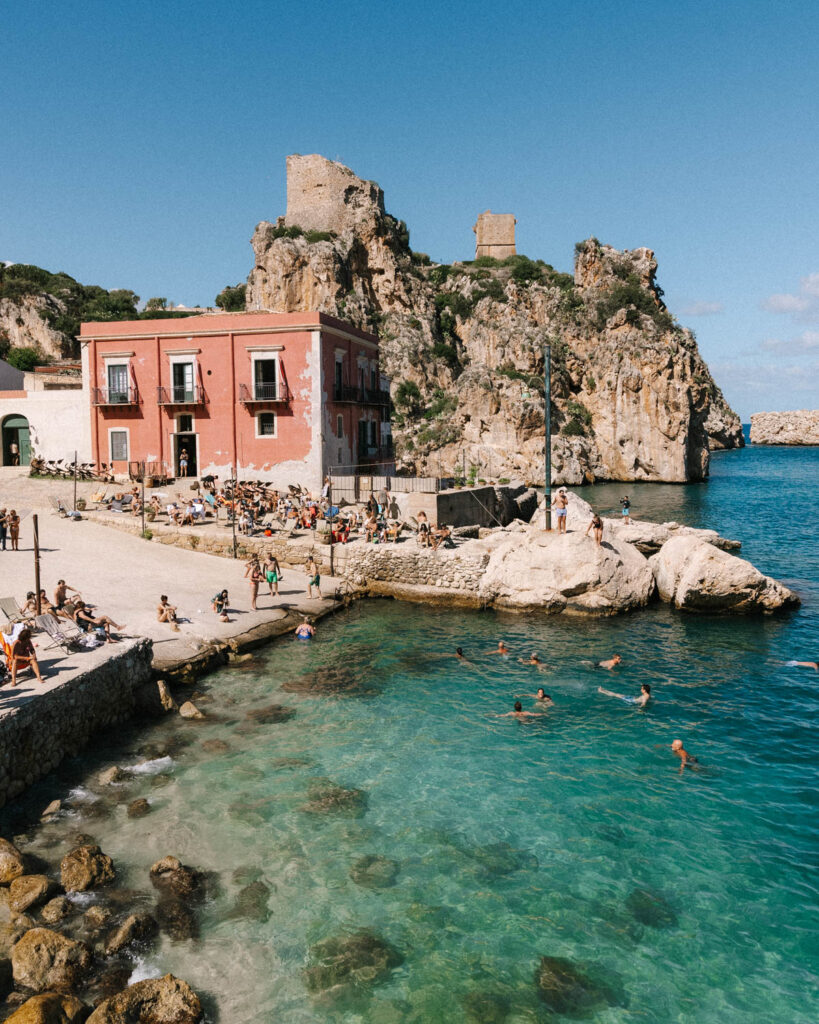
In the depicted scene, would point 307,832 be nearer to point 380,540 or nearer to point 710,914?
point 710,914

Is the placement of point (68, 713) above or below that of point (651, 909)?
above

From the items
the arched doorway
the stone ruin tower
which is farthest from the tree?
the arched doorway

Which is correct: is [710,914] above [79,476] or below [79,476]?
below

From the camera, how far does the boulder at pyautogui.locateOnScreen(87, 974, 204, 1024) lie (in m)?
6.91

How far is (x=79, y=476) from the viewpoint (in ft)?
107

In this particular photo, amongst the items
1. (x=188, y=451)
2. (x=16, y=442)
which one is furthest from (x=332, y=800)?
(x=16, y=442)

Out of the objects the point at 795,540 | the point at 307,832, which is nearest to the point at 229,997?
the point at 307,832

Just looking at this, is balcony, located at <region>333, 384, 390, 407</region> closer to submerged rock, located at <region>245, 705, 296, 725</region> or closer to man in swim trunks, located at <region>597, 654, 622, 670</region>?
man in swim trunks, located at <region>597, 654, 622, 670</region>

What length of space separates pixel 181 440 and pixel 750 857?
1161 inches

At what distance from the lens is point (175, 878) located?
9156 millimetres

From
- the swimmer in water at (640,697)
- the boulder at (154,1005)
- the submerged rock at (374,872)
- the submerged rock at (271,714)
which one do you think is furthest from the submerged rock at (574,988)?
the swimmer in water at (640,697)

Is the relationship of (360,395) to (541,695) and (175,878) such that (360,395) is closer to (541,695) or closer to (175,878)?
(541,695)

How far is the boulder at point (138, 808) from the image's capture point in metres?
10.8

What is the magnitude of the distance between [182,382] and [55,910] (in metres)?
27.4
